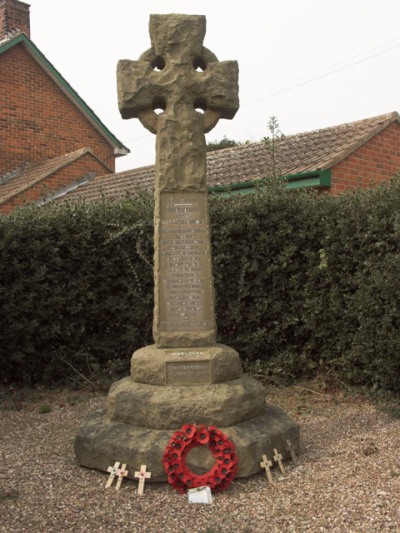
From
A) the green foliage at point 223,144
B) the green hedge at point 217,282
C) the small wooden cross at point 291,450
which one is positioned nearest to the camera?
the small wooden cross at point 291,450

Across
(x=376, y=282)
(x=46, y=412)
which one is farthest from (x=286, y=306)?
(x=46, y=412)

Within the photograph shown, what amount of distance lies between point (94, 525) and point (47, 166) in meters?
13.0

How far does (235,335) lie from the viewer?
7152 millimetres

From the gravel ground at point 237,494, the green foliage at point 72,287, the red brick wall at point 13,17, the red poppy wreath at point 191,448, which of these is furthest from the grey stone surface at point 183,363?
the red brick wall at point 13,17

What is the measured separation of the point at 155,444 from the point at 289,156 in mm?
7484

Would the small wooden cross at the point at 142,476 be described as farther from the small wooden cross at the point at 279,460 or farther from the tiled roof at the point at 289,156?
the tiled roof at the point at 289,156

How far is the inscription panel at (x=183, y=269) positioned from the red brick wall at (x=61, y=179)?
8.52 meters

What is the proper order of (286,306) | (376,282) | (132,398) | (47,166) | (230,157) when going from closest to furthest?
(132,398) < (376,282) < (286,306) < (230,157) < (47,166)

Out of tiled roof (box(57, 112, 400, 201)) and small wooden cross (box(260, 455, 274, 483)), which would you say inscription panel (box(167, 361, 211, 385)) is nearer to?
small wooden cross (box(260, 455, 274, 483))

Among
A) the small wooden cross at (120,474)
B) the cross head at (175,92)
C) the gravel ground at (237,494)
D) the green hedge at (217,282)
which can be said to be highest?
the cross head at (175,92)

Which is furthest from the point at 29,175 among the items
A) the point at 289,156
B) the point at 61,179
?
the point at 289,156

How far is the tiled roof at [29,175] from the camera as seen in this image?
43.8 ft

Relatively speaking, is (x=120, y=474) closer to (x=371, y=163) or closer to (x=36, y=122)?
(x=371, y=163)

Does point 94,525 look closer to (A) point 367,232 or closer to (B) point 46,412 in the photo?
(B) point 46,412
